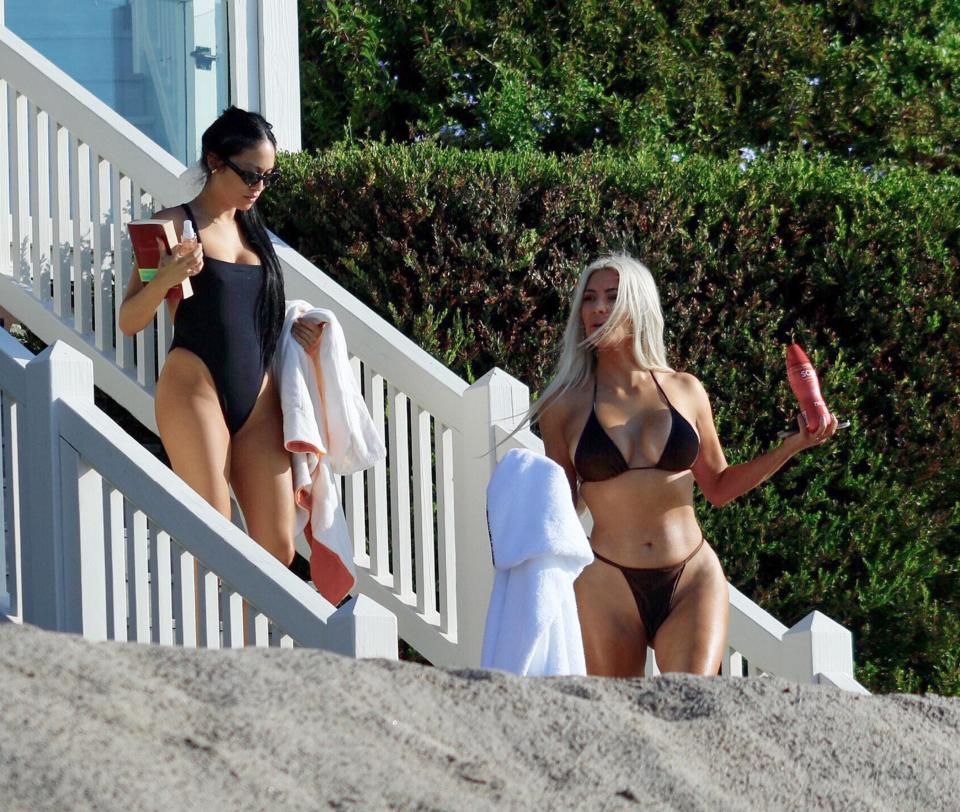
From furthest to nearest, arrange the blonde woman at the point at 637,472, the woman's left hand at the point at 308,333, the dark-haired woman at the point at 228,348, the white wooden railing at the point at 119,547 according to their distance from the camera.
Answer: the woman's left hand at the point at 308,333 → the dark-haired woman at the point at 228,348 → the blonde woman at the point at 637,472 → the white wooden railing at the point at 119,547

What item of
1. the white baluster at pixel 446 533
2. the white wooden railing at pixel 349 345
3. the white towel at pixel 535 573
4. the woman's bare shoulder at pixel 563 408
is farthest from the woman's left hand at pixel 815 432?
the white baluster at pixel 446 533

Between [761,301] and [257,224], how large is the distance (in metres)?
3.00

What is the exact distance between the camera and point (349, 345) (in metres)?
6.04

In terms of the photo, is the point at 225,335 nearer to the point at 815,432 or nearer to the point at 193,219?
the point at 193,219

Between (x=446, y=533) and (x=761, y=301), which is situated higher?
(x=761, y=301)

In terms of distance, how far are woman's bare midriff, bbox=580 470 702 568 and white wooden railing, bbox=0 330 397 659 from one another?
1.00 m

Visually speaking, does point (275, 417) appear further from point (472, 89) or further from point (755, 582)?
point (472, 89)

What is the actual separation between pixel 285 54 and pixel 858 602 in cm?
438

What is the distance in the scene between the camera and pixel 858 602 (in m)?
7.50

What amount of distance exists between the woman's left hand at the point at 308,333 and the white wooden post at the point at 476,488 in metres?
0.64

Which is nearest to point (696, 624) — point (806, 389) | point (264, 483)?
point (806, 389)

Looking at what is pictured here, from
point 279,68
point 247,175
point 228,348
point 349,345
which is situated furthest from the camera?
point 279,68

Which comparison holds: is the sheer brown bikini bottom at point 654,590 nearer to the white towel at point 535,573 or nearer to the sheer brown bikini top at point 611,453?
the sheer brown bikini top at point 611,453

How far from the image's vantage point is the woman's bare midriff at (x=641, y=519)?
4926 mm
